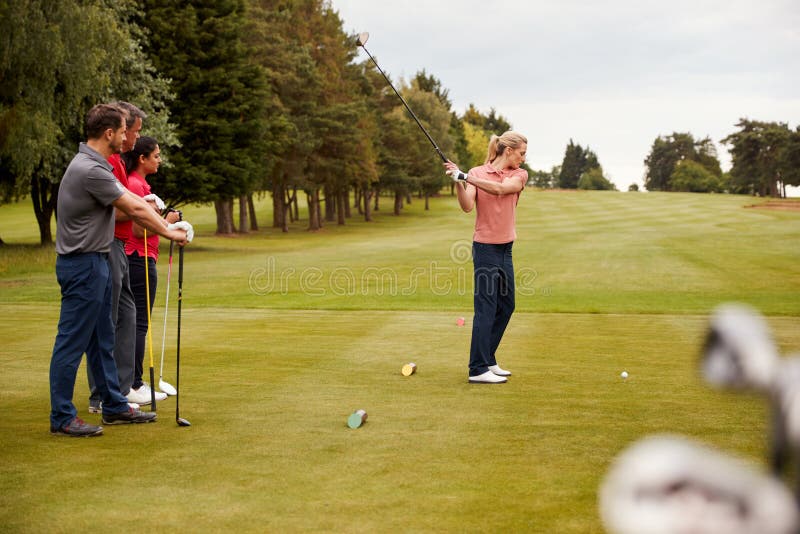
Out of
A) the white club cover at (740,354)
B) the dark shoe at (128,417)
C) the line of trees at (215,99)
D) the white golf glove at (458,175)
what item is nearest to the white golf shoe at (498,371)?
the white golf glove at (458,175)

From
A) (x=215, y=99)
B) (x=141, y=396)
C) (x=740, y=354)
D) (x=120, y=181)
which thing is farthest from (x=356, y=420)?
(x=215, y=99)

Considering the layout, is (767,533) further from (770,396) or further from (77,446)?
(77,446)

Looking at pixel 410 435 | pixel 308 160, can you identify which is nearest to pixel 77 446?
pixel 410 435

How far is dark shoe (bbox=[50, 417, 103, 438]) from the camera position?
6.17m

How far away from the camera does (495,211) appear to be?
27.6ft

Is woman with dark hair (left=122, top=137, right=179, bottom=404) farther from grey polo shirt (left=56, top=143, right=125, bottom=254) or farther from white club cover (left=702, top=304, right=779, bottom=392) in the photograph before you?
white club cover (left=702, top=304, right=779, bottom=392)

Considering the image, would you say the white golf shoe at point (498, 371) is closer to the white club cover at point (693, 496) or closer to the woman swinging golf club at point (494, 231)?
the woman swinging golf club at point (494, 231)

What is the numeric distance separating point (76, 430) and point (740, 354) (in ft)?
18.6

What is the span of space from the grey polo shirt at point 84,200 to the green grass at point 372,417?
146 cm

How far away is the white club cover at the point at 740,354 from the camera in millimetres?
1411

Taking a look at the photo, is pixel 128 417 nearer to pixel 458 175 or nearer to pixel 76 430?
pixel 76 430

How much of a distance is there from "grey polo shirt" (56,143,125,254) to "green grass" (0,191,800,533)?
1.46m

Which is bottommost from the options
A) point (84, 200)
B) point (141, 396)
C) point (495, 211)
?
point (141, 396)

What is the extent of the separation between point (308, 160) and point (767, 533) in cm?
5799
